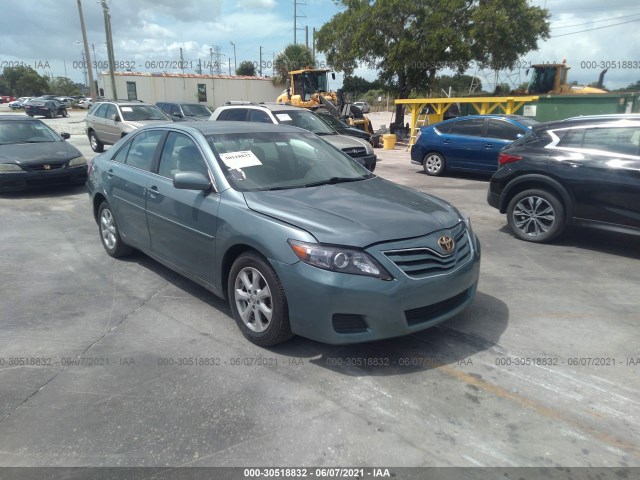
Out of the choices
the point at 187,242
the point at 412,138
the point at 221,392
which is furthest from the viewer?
the point at 412,138

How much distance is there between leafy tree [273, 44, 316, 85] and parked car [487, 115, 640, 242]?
145ft

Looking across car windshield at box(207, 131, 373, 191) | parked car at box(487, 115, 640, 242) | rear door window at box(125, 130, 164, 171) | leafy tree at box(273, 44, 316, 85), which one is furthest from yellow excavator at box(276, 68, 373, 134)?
leafy tree at box(273, 44, 316, 85)

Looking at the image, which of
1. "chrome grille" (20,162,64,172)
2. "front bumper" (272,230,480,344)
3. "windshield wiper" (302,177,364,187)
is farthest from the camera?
"chrome grille" (20,162,64,172)

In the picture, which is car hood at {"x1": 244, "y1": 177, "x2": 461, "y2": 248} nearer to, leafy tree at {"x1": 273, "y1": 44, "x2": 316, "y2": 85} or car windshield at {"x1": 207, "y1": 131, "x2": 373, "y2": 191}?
car windshield at {"x1": 207, "y1": 131, "x2": 373, "y2": 191}

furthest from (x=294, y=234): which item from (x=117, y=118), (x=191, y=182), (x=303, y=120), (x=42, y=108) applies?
(x=42, y=108)

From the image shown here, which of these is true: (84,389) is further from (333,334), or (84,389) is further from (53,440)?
(333,334)

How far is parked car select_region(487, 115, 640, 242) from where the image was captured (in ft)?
18.2

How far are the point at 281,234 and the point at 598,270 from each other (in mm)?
4020

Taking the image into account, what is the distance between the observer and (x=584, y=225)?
19.5 ft

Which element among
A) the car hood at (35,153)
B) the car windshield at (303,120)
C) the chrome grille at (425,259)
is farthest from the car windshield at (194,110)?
the chrome grille at (425,259)

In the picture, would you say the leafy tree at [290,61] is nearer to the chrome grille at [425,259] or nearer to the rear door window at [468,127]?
the rear door window at [468,127]

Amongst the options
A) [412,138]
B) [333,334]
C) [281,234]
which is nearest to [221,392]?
[333,334]

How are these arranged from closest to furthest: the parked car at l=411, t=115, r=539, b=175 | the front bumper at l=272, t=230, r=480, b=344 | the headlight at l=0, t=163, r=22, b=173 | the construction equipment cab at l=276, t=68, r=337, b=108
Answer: the front bumper at l=272, t=230, r=480, b=344 → the headlight at l=0, t=163, r=22, b=173 → the parked car at l=411, t=115, r=539, b=175 → the construction equipment cab at l=276, t=68, r=337, b=108

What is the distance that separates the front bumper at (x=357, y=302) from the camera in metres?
3.05
